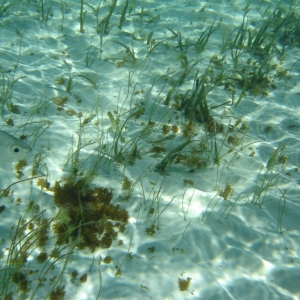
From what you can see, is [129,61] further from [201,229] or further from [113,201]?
[201,229]

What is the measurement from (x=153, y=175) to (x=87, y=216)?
1224 millimetres

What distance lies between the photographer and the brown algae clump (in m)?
3.02

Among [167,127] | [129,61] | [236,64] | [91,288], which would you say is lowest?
[91,288]

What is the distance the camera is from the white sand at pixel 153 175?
9.45 feet

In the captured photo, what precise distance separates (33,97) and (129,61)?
2535 mm

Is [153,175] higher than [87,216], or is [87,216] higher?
[153,175]

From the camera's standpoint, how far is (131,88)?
5.73 metres

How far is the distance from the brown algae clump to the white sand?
10cm

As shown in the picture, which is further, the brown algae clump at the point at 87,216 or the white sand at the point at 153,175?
the brown algae clump at the point at 87,216

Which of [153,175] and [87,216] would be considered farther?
[153,175]

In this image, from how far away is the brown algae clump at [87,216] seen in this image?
3017 mm

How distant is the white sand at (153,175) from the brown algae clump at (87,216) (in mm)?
100

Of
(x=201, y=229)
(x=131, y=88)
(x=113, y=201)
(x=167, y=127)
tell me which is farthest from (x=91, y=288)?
(x=131, y=88)

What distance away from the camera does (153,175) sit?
4004 millimetres
